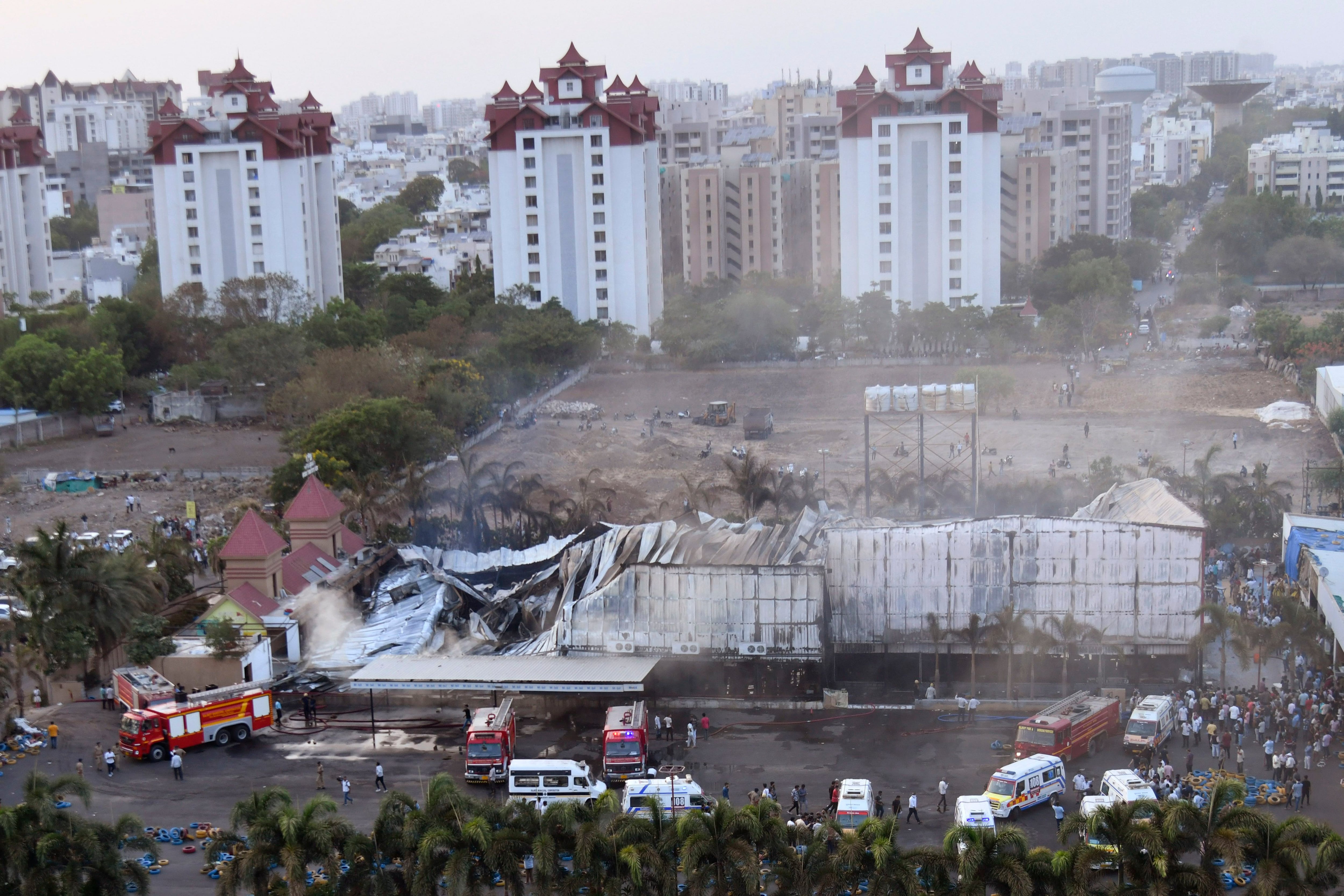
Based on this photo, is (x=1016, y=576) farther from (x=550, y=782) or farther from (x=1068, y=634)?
Answer: (x=550, y=782)

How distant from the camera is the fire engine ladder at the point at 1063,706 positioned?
2138 cm

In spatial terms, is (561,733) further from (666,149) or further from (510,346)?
(666,149)

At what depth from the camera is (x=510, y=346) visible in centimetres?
5638

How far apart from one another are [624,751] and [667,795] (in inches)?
72.4

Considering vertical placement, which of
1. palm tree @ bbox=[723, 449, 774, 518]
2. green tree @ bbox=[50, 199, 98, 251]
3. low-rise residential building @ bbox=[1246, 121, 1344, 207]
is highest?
low-rise residential building @ bbox=[1246, 121, 1344, 207]

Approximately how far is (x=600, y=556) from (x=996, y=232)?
4080 centimetres

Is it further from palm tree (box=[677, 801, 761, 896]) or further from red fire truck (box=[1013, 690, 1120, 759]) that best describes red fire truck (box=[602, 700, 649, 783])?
red fire truck (box=[1013, 690, 1120, 759])

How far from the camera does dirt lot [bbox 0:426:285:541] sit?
40.2m

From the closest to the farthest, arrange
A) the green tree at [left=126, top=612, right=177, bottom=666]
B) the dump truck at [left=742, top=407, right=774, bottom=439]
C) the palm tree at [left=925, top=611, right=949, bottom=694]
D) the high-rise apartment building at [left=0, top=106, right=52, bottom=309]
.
Result: the palm tree at [left=925, top=611, right=949, bottom=694]
the green tree at [left=126, top=612, right=177, bottom=666]
the dump truck at [left=742, top=407, right=774, bottom=439]
the high-rise apartment building at [left=0, top=106, right=52, bottom=309]

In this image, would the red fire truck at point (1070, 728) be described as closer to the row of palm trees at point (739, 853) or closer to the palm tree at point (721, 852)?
the row of palm trees at point (739, 853)

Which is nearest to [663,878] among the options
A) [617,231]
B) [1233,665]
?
[1233,665]

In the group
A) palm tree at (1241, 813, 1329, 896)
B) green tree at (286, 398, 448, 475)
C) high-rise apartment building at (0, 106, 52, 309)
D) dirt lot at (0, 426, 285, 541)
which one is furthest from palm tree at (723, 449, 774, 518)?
high-rise apartment building at (0, 106, 52, 309)

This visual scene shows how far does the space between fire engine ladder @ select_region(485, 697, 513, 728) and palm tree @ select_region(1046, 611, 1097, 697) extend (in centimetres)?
828

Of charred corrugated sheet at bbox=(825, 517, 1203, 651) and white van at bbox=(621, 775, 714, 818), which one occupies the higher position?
charred corrugated sheet at bbox=(825, 517, 1203, 651)
